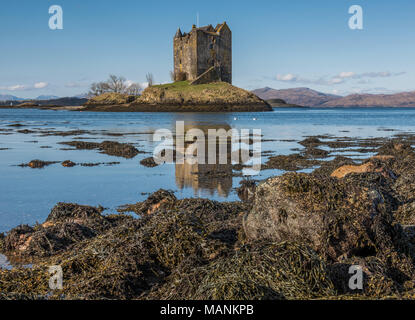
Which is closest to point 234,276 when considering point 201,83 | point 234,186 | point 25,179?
point 234,186

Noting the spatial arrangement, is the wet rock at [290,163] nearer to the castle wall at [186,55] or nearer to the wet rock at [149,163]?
the wet rock at [149,163]

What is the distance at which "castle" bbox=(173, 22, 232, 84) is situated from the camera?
82.5m

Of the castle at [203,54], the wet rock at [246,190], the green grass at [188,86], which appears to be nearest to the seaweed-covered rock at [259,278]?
the wet rock at [246,190]

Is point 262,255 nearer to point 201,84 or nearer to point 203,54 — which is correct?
point 201,84

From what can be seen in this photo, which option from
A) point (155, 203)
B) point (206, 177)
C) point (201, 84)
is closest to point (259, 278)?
point (155, 203)

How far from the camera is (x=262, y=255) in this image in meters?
4.07

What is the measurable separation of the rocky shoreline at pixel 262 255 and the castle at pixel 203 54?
80.0m

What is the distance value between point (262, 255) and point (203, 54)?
270 feet

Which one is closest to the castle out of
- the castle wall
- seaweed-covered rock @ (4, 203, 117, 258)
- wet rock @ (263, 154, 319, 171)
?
the castle wall

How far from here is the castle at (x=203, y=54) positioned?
82.5 m

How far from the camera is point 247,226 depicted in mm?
4977

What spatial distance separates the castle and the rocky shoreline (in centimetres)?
8002

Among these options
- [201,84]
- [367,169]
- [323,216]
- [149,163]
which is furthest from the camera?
[201,84]
